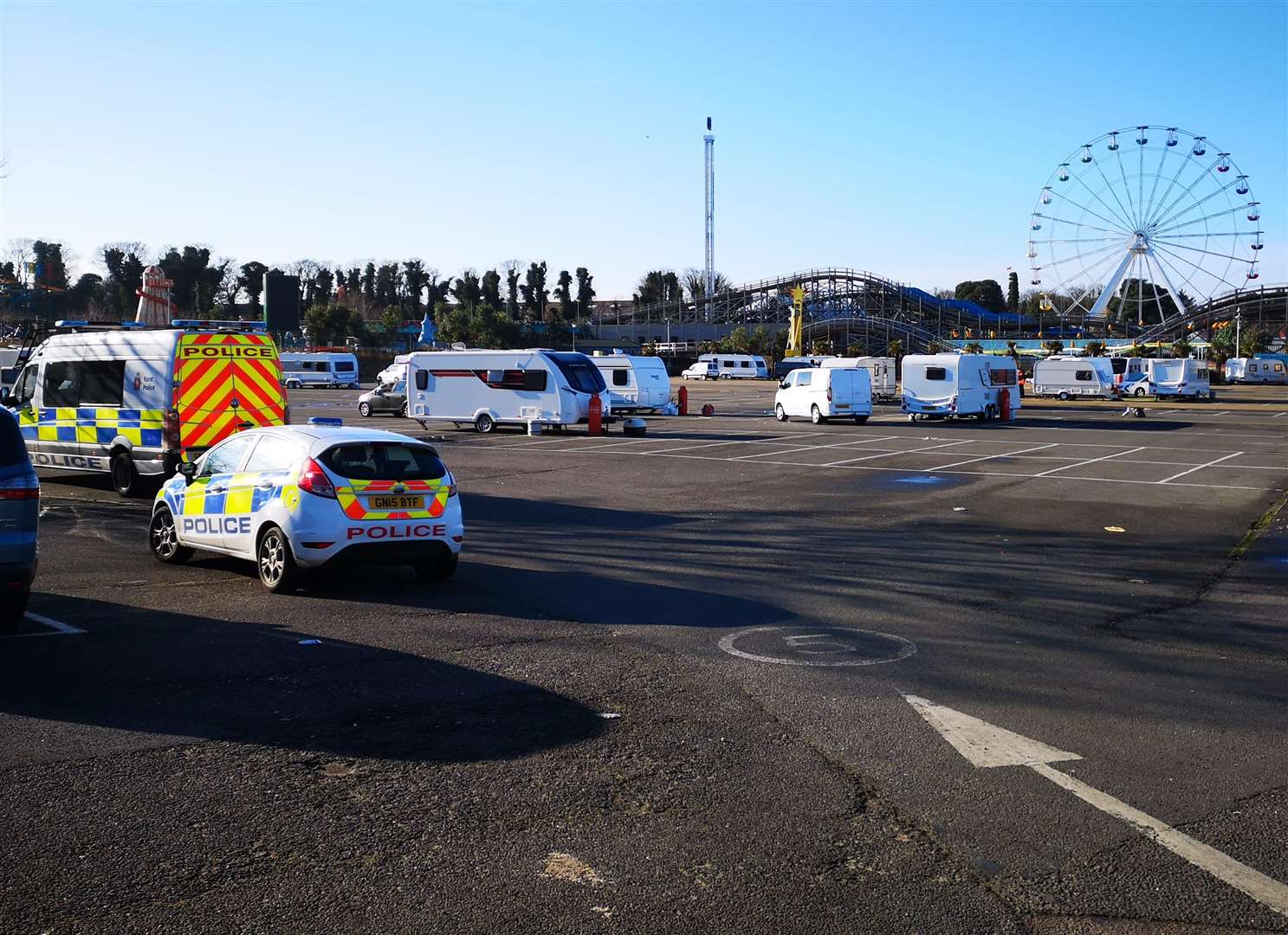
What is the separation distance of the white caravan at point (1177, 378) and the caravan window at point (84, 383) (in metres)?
56.9

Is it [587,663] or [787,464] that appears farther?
[787,464]

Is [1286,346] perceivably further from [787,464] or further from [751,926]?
[751,926]

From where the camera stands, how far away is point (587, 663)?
27.6 ft

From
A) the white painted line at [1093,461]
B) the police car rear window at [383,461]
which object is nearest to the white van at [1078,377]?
the white painted line at [1093,461]

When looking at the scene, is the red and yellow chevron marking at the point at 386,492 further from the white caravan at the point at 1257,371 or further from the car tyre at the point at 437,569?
the white caravan at the point at 1257,371

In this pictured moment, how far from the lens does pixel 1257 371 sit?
88.1 meters

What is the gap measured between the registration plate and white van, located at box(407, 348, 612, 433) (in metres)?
23.5

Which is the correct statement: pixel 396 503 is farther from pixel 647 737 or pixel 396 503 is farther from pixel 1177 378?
pixel 1177 378

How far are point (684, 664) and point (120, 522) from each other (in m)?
10.4

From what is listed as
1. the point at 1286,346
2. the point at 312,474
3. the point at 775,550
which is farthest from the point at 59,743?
the point at 1286,346

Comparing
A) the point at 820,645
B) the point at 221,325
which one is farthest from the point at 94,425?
the point at 820,645

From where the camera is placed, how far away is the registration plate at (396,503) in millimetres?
10977

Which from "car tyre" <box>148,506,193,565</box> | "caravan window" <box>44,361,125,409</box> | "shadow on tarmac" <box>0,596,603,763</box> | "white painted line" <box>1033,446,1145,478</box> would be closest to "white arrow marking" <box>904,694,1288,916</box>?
"shadow on tarmac" <box>0,596,603,763</box>

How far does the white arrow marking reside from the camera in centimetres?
478
